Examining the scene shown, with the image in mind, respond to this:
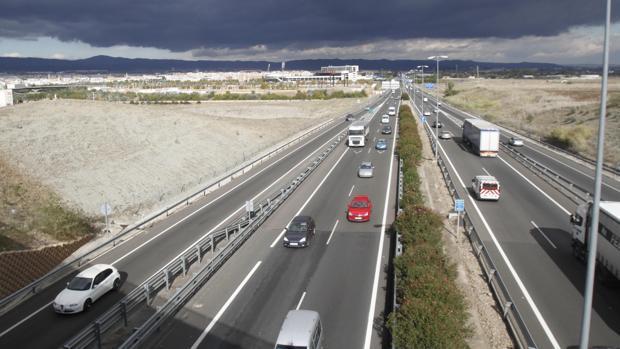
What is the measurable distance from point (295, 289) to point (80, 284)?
934 cm

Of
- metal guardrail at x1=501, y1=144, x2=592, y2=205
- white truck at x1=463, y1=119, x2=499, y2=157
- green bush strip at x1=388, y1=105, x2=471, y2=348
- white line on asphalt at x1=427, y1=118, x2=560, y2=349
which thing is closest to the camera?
green bush strip at x1=388, y1=105, x2=471, y2=348

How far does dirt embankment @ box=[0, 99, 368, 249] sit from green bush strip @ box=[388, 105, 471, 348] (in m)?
24.0

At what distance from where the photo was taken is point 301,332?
14.9 metres

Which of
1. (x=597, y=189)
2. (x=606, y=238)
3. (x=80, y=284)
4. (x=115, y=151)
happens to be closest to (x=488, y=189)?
(x=606, y=238)

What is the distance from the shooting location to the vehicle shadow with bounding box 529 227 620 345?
18.2m

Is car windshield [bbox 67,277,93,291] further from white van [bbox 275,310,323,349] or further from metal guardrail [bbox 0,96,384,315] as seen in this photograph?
white van [bbox 275,310,323,349]

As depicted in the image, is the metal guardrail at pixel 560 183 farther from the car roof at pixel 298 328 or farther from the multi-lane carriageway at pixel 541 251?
the car roof at pixel 298 328

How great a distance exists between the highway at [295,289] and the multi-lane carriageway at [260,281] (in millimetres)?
42

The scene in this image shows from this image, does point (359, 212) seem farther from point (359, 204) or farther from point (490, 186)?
point (490, 186)

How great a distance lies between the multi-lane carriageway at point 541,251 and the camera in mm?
17547

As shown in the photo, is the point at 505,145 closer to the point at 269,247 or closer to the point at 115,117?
the point at 269,247

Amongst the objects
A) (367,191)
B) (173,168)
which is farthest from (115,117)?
(367,191)

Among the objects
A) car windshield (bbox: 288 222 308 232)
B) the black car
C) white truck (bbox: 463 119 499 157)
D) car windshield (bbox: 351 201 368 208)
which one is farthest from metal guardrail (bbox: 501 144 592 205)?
car windshield (bbox: 288 222 308 232)

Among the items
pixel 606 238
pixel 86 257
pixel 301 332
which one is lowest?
pixel 86 257
